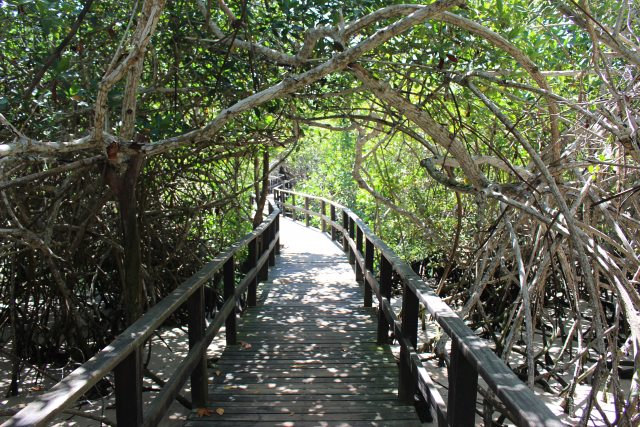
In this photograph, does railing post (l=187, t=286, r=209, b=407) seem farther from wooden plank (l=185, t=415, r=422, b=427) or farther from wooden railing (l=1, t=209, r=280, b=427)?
wooden plank (l=185, t=415, r=422, b=427)

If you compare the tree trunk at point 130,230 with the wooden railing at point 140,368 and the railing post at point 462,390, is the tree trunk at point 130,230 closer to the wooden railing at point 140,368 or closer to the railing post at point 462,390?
the wooden railing at point 140,368

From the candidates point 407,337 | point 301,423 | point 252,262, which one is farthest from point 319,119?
point 301,423

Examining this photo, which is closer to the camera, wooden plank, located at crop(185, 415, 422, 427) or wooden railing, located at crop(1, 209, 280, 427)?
wooden railing, located at crop(1, 209, 280, 427)

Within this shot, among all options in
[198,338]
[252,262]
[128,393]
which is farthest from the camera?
[252,262]

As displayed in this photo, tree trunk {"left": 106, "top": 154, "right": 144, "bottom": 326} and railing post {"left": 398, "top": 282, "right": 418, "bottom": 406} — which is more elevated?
tree trunk {"left": 106, "top": 154, "right": 144, "bottom": 326}

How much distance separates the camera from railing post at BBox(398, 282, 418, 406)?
2.72m

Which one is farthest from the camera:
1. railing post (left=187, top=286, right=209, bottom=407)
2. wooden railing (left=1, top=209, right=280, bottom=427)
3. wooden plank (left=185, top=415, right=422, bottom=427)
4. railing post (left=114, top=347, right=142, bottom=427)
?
railing post (left=187, top=286, right=209, bottom=407)

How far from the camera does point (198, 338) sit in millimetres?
2729

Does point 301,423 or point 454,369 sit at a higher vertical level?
point 454,369

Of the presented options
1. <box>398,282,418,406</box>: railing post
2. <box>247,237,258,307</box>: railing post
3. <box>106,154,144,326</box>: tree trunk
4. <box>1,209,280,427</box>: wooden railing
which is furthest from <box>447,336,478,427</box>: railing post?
<box>247,237,258,307</box>: railing post

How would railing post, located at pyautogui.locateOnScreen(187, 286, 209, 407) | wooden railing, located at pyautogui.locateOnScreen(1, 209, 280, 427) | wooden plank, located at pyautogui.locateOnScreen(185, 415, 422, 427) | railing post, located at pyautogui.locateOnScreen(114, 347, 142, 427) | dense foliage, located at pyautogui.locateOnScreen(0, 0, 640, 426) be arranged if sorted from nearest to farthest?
wooden railing, located at pyautogui.locateOnScreen(1, 209, 280, 427) < railing post, located at pyautogui.locateOnScreen(114, 347, 142, 427) < dense foliage, located at pyautogui.locateOnScreen(0, 0, 640, 426) < wooden plank, located at pyautogui.locateOnScreen(185, 415, 422, 427) < railing post, located at pyautogui.locateOnScreen(187, 286, 209, 407)

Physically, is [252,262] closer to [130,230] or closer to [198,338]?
[198,338]

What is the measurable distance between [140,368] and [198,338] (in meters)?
0.93

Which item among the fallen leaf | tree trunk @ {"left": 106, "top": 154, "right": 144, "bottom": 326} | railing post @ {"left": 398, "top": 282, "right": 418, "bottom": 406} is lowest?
the fallen leaf
